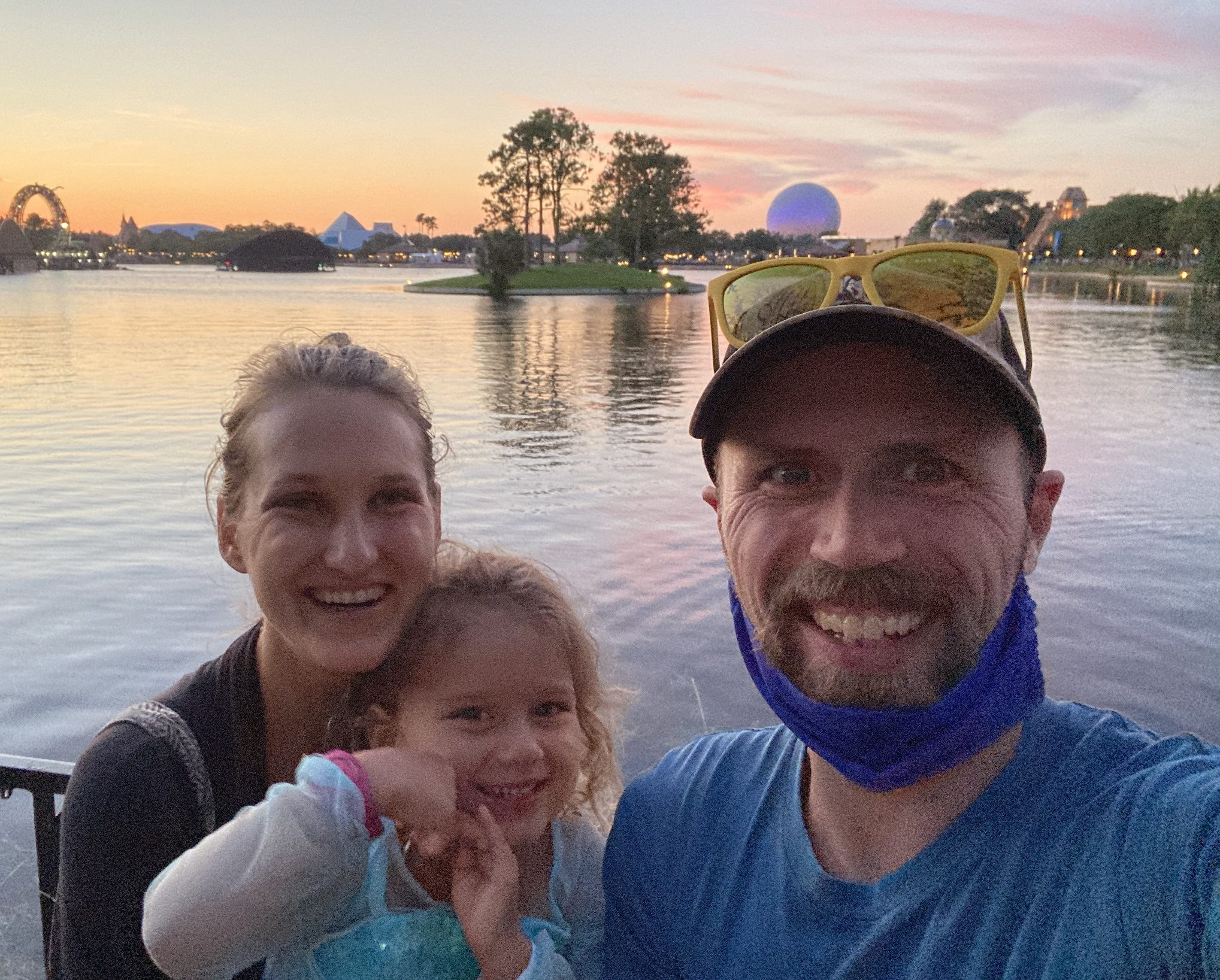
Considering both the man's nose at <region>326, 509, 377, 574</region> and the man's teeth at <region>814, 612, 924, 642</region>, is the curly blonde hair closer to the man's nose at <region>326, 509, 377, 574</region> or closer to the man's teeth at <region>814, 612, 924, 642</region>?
the man's nose at <region>326, 509, 377, 574</region>

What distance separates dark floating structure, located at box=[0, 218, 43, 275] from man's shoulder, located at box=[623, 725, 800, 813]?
361 ft

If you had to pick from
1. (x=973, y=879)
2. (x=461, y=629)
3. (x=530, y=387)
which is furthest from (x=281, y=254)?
(x=973, y=879)

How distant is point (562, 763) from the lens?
2.29 metres

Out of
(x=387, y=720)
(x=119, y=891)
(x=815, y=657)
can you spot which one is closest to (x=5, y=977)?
(x=119, y=891)

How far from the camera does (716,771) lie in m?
1.93

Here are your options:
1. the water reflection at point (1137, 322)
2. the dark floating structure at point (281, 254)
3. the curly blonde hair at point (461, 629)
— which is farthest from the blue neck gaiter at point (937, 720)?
the dark floating structure at point (281, 254)

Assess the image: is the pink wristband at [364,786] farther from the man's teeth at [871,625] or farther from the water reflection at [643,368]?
the water reflection at [643,368]

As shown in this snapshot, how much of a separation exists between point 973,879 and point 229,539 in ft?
6.27

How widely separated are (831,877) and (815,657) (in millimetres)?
357

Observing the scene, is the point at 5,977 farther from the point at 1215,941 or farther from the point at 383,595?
the point at 1215,941

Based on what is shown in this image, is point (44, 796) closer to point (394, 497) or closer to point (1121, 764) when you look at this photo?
point (394, 497)

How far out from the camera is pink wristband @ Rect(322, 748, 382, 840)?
1.84 metres

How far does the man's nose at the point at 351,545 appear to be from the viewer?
86.0 inches

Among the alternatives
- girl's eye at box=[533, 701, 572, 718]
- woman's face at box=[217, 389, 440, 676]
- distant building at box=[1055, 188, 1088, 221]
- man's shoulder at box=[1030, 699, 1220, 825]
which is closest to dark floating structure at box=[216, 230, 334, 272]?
distant building at box=[1055, 188, 1088, 221]
